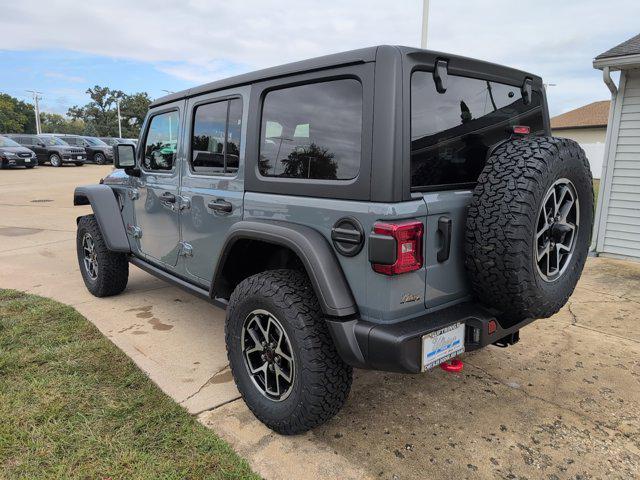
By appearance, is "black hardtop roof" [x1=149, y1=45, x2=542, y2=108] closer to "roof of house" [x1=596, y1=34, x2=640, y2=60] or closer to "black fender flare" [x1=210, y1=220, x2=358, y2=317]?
"black fender flare" [x1=210, y1=220, x2=358, y2=317]

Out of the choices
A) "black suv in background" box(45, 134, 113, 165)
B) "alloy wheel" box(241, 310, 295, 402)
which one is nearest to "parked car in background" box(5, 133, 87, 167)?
"black suv in background" box(45, 134, 113, 165)

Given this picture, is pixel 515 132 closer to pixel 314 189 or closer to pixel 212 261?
pixel 314 189

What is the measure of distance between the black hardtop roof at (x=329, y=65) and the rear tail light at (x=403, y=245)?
2.45 ft

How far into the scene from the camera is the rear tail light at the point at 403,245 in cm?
191

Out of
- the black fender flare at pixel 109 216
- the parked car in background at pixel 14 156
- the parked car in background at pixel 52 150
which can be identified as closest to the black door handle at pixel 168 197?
the black fender flare at pixel 109 216

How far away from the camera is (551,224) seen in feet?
7.45

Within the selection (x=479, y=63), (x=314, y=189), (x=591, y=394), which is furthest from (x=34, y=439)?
(x=591, y=394)

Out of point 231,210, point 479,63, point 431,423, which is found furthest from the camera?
point 231,210

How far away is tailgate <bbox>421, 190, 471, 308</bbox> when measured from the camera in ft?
6.87

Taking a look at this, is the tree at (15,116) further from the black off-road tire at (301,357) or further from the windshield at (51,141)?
the black off-road tire at (301,357)

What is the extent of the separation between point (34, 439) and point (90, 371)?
2.35 ft

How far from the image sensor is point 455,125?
2.29 m

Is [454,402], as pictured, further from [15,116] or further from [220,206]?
[15,116]

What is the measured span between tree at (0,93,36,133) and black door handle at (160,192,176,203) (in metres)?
73.1
